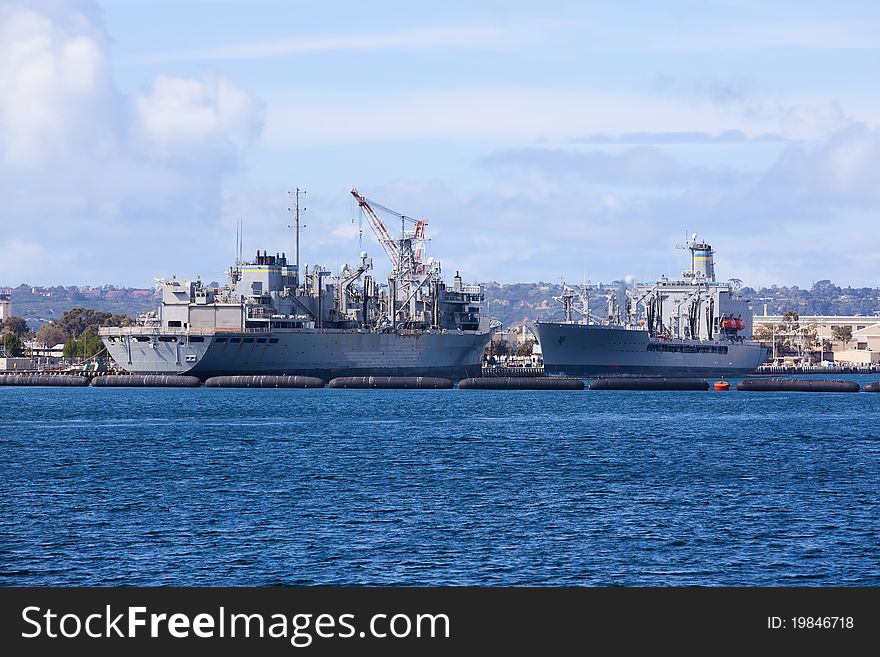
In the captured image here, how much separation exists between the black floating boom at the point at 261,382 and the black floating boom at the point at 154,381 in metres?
2.17

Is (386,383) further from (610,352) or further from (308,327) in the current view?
(610,352)

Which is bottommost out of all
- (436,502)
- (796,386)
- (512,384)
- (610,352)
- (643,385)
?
(436,502)

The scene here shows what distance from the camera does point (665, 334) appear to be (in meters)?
156

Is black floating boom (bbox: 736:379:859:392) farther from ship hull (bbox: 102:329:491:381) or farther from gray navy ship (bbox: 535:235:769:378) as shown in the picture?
ship hull (bbox: 102:329:491:381)

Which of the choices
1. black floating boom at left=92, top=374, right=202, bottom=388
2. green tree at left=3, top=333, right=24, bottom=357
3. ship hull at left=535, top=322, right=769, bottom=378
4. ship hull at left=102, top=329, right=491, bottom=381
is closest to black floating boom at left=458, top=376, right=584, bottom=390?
ship hull at left=102, top=329, right=491, bottom=381

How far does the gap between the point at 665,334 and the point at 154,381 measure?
63.7 meters

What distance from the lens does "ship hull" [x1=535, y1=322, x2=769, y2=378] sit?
461 feet

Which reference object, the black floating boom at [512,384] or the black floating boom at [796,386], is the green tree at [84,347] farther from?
the black floating boom at [796,386]

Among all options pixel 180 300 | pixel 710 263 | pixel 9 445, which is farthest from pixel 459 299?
pixel 9 445

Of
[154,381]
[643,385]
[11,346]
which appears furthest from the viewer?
[11,346]

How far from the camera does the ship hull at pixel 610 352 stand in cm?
14062

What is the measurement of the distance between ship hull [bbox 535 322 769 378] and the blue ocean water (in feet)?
211

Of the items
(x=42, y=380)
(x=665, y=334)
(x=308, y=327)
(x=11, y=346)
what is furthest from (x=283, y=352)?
(x=11, y=346)
